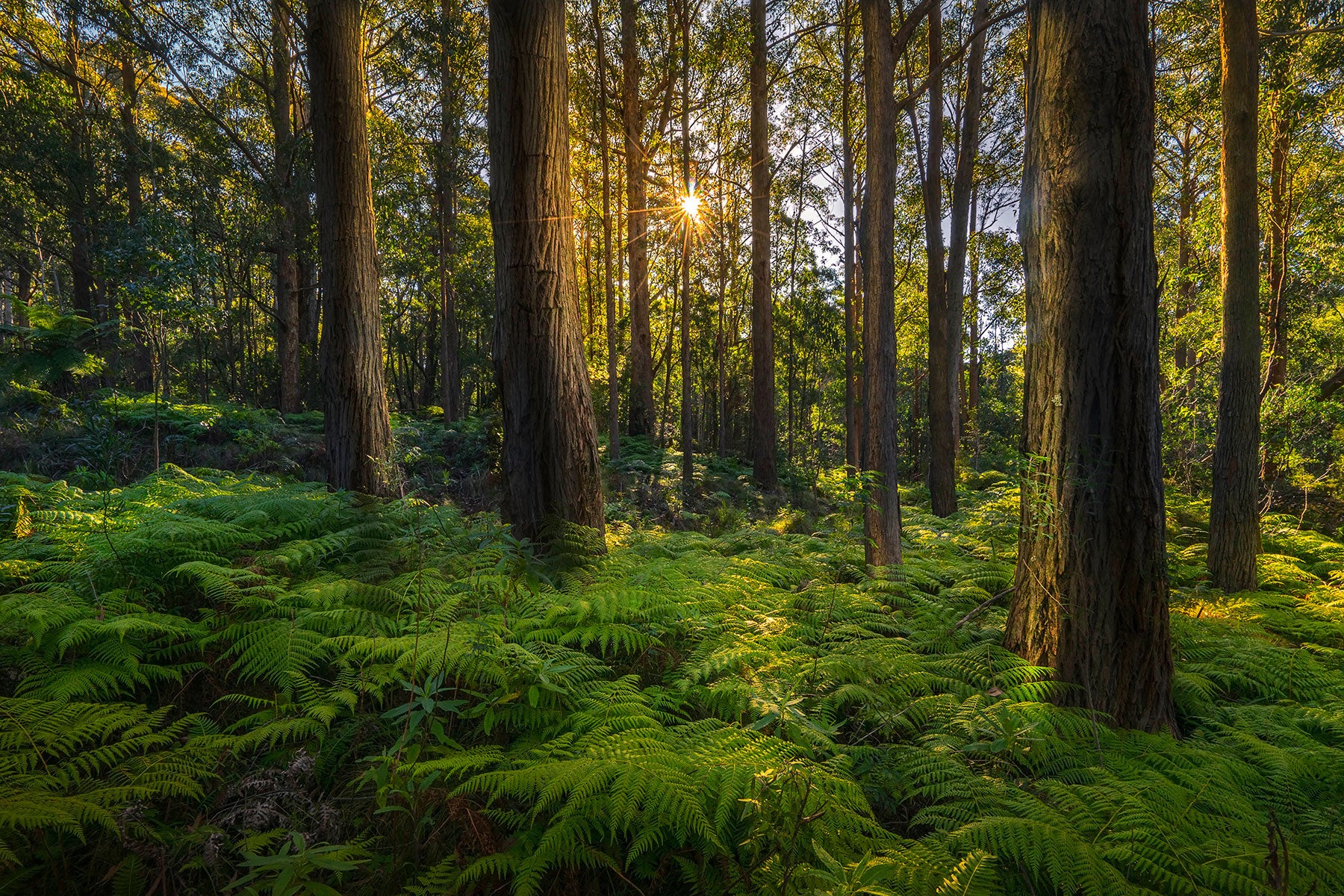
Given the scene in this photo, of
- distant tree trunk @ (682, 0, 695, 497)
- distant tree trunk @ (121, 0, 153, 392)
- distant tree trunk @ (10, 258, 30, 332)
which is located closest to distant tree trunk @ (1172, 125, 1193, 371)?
distant tree trunk @ (682, 0, 695, 497)

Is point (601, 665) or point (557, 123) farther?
point (557, 123)

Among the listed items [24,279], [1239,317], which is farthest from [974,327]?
[24,279]

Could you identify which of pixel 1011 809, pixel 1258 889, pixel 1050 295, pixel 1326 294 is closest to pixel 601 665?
pixel 1011 809

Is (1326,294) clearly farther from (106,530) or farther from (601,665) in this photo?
(106,530)

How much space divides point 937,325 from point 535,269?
8.52 meters

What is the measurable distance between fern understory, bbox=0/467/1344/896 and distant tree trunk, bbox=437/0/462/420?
11.7m

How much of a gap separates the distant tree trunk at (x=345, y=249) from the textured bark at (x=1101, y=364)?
559 centimetres

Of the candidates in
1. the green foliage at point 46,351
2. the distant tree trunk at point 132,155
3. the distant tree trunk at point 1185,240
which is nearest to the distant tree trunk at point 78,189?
the distant tree trunk at point 132,155

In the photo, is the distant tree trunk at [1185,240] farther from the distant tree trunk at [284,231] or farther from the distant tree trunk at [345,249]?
the distant tree trunk at [284,231]

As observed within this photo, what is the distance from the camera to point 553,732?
2.24 metres

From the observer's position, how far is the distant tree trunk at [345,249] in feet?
17.8

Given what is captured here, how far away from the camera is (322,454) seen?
11.1 m

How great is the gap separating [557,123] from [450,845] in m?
4.49

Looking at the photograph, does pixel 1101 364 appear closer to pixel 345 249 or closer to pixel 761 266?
pixel 345 249
